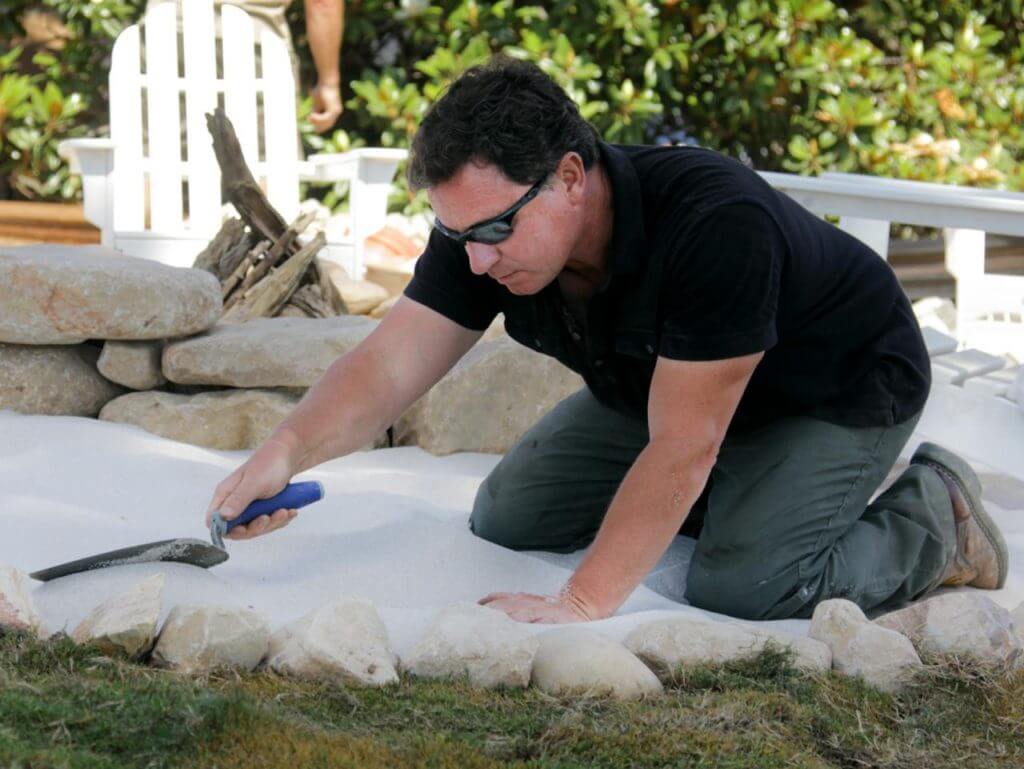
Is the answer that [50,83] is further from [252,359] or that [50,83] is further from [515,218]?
[515,218]

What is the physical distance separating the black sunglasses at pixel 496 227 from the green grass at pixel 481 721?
28.4 inches

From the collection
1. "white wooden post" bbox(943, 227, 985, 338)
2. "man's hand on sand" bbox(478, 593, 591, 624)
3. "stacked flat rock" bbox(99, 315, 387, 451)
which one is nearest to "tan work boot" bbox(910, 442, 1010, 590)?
"man's hand on sand" bbox(478, 593, 591, 624)

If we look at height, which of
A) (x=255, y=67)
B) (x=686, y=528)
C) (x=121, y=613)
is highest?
(x=255, y=67)

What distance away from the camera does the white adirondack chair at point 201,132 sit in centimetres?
573

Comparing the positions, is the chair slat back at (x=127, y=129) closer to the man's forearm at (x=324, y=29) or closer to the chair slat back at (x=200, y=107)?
the chair slat back at (x=200, y=107)

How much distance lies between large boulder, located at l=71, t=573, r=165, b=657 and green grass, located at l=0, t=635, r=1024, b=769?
0.12 ft

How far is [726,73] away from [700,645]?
5.55 m

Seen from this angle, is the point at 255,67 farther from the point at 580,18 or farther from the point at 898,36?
the point at 898,36

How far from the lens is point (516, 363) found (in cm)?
362

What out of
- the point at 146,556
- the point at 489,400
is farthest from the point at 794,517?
the point at 146,556

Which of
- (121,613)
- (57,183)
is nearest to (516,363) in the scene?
(121,613)

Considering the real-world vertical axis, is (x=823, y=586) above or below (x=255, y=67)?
below

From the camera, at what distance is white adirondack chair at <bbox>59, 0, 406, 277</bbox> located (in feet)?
18.8

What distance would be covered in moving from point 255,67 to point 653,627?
15.3 feet
